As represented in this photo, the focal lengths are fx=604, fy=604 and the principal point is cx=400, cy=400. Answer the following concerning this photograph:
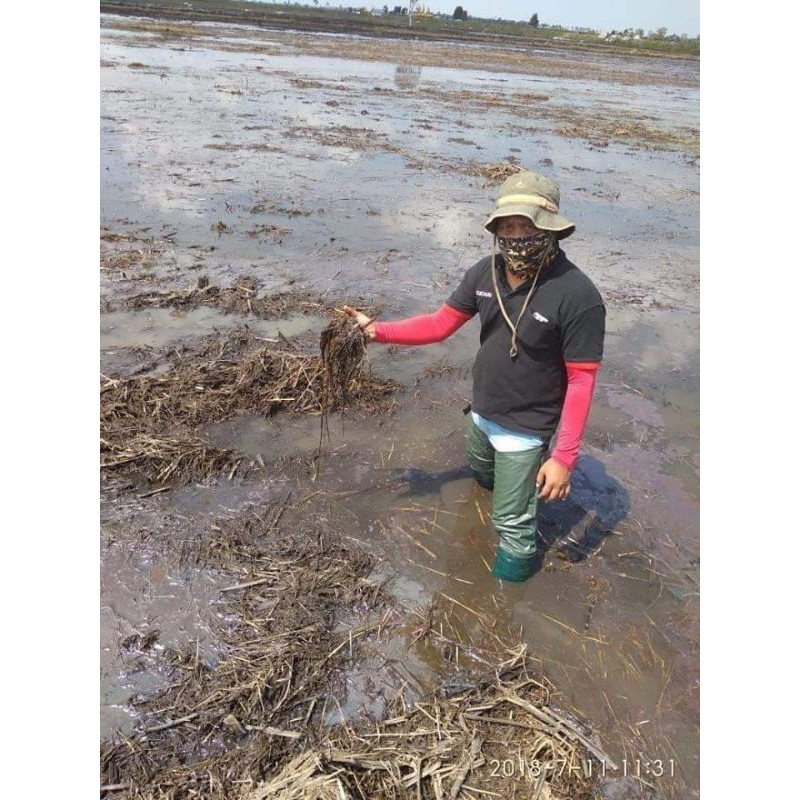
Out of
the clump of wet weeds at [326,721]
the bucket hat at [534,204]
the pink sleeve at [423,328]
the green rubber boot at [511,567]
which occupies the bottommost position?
the clump of wet weeds at [326,721]

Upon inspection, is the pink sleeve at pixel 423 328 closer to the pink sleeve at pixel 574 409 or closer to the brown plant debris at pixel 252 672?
the pink sleeve at pixel 574 409

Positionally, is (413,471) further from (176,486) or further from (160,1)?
(160,1)

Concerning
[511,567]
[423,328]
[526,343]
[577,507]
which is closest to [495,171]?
[577,507]

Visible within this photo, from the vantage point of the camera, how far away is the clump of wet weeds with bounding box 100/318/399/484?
429 cm

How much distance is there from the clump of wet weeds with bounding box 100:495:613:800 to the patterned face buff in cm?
199

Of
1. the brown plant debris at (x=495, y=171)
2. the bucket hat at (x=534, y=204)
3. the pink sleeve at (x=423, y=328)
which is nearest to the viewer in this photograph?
the bucket hat at (x=534, y=204)

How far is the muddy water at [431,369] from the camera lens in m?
3.35

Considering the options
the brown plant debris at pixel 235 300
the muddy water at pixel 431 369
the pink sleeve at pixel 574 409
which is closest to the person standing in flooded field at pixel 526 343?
the pink sleeve at pixel 574 409

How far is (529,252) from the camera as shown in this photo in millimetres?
3041

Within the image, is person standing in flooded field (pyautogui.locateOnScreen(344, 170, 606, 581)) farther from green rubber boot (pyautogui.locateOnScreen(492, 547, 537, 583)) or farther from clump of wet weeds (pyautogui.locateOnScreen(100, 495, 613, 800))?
clump of wet weeds (pyautogui.locateOnScreen(100, 495, 613, 800))

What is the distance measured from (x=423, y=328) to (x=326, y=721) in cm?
219

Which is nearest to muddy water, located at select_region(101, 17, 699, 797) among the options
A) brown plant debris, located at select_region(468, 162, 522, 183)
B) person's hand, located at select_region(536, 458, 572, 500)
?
brown plant debris, located at select_region(468, 162, 522, 183)

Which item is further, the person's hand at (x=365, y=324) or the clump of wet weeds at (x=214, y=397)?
the clump of wet weeds at (x=214, y=397)

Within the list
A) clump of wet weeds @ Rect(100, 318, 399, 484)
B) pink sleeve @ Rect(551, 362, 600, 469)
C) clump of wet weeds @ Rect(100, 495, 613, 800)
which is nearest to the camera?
clump of wet weeds @ Rect(100, 495, 613, 800)
